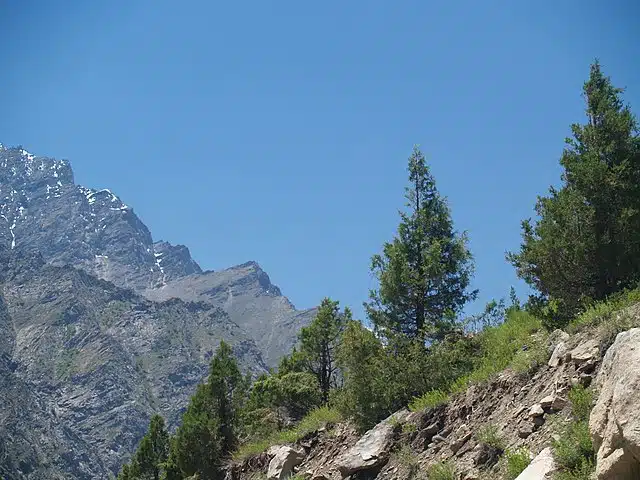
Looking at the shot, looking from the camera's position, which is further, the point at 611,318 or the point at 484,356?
the point at 484,356

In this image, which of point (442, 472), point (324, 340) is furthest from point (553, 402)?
point (324, 340)

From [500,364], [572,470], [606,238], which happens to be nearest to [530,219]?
[606,238]

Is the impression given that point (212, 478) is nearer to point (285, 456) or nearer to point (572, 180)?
point (285, 456)

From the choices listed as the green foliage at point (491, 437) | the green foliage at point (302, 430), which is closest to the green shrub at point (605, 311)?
the green foliage at point (491, 437)

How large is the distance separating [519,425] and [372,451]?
420 cm

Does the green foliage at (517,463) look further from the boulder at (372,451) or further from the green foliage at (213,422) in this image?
the green foliage at (213,422)

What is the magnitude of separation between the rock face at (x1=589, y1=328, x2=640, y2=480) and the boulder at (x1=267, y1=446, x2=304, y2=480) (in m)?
11.3

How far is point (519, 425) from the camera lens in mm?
10359

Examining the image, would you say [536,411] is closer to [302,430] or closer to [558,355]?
[558,355]

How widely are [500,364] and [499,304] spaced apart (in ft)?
21.8

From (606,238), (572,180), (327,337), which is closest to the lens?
(606,238)

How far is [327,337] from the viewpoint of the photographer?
27.5 metres

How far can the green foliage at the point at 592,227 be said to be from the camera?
12750 mm

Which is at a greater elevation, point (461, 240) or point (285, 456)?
point (461, 240)
